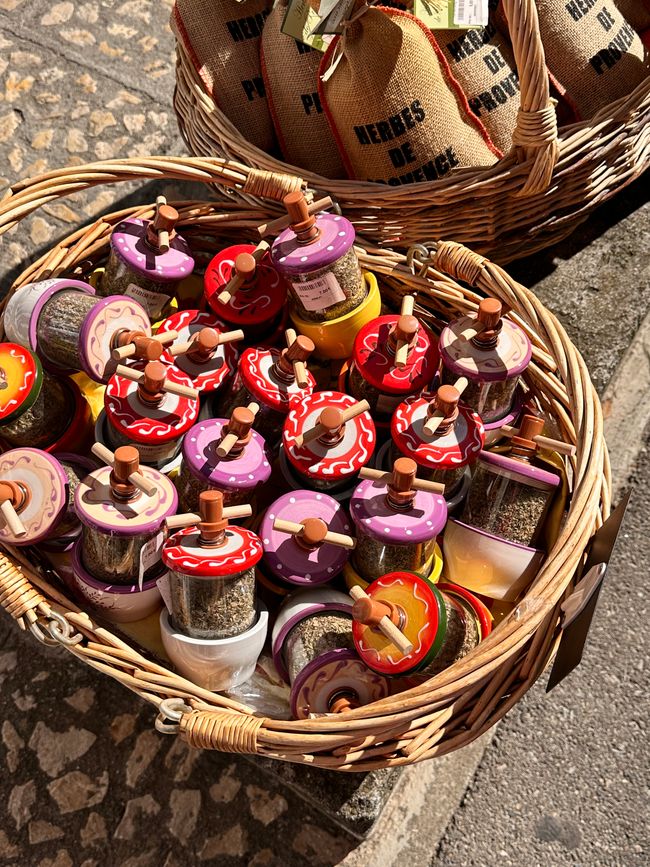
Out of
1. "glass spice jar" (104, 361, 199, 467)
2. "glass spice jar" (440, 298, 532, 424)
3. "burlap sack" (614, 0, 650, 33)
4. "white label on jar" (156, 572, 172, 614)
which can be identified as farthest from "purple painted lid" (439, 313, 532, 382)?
"burlap sack" (614, 0, 650, 33)

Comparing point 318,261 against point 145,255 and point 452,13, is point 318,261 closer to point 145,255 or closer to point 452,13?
point 145,255

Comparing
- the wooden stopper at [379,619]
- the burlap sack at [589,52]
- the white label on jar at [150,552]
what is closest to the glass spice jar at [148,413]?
the white label on jar at [150,552]

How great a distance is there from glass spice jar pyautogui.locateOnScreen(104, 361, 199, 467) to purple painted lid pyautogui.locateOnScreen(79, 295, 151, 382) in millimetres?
31

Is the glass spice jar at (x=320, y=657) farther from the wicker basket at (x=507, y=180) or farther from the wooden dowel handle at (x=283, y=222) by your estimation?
the wicker basket at (x=507, y=180)

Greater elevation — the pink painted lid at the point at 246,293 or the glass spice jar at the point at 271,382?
the pink painted lid at the point at 246,293

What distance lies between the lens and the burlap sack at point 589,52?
142 cm

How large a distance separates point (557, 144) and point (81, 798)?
1.25 m

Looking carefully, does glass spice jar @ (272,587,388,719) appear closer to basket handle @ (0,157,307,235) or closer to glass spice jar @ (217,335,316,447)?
glass spice jar @ (217,335,316,447)

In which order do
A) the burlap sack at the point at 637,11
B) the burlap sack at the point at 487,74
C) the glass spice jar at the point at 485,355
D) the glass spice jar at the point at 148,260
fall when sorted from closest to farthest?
the glass spice jar at the point at 485,355 → the glass spice jar at the point at 148,260 → the burlap sack at the point at 487,74 → the burlap sack at the point at 637,11

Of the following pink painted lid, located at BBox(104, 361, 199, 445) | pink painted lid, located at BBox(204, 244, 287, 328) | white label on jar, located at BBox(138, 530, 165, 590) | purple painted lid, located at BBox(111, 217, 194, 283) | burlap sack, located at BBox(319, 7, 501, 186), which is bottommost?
white label on jar, located at BBox(138, 530, 165, 590)

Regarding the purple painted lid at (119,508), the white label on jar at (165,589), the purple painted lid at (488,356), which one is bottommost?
the white label on jar at (165,589)

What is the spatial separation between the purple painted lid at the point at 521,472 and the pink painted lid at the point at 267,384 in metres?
0.26

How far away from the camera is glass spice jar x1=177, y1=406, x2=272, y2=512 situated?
100cm

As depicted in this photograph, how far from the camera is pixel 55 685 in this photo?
1.40 m
